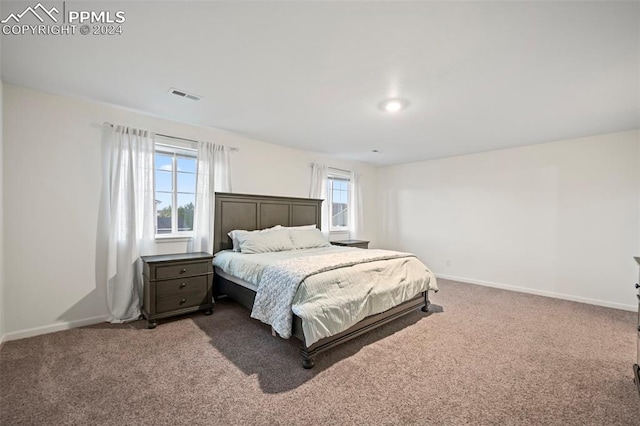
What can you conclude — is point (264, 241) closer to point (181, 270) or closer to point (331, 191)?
point (181, 270)

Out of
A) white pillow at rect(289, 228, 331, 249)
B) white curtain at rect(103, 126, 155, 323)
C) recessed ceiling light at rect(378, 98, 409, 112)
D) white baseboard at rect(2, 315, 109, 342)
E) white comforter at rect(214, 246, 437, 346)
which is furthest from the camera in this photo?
white pillow at rect(289, 228, 331, 249)

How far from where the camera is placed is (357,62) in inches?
84.7

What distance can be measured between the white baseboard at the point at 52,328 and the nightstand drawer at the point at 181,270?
84cm

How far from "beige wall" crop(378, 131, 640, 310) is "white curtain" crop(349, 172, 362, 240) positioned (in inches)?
43.7

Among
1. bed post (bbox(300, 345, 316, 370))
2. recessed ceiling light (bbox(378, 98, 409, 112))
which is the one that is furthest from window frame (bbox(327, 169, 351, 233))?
bed post (bbox(300, 345, 316, 370))

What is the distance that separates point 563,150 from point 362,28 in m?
4.20

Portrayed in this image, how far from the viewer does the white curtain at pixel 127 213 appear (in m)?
3.03

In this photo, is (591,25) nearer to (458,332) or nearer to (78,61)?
(458,332)

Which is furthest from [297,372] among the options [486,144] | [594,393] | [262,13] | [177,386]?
[486,144]

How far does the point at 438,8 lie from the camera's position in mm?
1575

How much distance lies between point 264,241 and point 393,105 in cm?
239

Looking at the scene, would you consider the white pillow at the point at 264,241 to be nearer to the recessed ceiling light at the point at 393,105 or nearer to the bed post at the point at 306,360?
the bed post at the point at 306,360

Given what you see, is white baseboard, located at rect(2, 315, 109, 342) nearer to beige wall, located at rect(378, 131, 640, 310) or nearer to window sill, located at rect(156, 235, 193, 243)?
window sill, located at rect(156, 235, 193, 243)

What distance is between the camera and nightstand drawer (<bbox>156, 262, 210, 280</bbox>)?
116 inches
